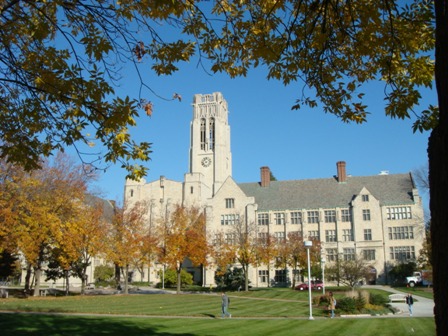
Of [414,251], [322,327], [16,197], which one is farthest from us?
[414,251]

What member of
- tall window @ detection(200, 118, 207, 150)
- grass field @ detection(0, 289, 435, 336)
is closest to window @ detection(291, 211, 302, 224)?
tall window @ detection(200, 118, 207, 150)

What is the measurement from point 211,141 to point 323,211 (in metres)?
31.3

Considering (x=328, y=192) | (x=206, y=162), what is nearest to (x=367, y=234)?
(x=328, y=192)

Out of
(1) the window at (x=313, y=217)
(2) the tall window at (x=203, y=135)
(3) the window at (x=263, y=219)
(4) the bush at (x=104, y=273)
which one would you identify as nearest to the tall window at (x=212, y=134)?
(2) the tall window at (x=203, y=135)

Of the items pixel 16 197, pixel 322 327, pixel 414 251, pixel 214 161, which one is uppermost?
pixel 214 161

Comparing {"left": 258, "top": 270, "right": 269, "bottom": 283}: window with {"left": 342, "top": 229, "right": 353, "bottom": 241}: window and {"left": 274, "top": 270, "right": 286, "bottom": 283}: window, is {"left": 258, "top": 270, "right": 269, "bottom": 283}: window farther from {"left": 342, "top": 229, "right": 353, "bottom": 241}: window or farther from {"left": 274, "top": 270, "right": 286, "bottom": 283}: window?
{"left": 342, "top": 229, "right": 353, "bottom": 241}: window

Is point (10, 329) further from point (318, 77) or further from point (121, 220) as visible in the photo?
point (121, 220)

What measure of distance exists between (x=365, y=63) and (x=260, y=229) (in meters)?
57.5

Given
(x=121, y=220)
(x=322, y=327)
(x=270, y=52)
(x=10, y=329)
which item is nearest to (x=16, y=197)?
(x=121, y=220)

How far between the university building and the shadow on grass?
41808 mm

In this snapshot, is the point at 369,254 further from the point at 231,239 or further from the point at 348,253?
the point at 231,239

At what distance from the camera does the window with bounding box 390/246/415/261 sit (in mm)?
57781

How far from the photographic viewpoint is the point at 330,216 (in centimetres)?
6325

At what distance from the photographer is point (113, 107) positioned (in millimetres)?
8508
